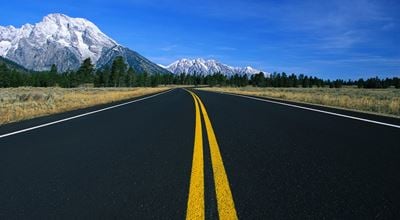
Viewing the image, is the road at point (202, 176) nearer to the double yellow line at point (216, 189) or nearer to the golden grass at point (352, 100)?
the double yellow line at point (216, 189)

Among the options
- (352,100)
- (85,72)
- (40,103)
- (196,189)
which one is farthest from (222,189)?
(85,72)

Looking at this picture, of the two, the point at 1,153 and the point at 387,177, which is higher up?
the point at 387,177

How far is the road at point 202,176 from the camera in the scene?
344 centimetres

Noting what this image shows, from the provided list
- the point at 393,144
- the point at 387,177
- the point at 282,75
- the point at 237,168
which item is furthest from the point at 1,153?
the point at 282,75

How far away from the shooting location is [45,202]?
374 cm

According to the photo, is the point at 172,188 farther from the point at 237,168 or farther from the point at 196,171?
the point at 237,168

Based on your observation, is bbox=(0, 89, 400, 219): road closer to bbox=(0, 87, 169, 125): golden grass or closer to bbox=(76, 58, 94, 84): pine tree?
bbox=(0, 87, 169, 125): golden grass

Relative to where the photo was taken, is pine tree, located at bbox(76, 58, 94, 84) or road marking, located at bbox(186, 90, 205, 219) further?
pine tree, located at bbox(76, 58, 94, 84)

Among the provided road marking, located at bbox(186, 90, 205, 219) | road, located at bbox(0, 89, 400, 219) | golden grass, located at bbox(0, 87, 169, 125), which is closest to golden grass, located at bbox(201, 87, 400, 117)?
road, located at bbox(0, 89, 400, 219)

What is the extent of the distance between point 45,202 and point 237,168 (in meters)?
2.41

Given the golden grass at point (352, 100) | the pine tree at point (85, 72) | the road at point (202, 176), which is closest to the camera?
the road at point (202, 176)

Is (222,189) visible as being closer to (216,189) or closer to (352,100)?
(216,189)

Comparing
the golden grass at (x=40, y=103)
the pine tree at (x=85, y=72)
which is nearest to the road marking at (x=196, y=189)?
the golden grass at (x=40, y=103)

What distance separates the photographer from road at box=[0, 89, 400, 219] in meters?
3.44
